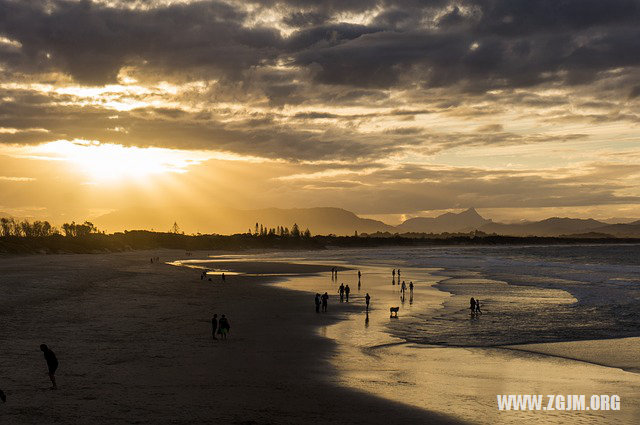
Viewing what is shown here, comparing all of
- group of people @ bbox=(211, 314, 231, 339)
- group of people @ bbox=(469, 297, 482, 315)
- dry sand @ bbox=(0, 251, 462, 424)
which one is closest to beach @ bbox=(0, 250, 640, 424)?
dry sand @ bbox=(0, 251, 462, 424)

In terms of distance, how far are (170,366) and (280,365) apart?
427 centimetres

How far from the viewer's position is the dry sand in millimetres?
16406

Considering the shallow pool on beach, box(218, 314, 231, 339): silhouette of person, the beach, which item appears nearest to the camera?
the beach

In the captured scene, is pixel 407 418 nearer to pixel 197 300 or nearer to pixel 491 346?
pixel 491 346

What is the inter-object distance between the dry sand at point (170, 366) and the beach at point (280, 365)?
2.6 inches

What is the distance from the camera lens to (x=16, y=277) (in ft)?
178

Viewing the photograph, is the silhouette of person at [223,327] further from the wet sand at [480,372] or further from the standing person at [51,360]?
the standing person at [51,360]

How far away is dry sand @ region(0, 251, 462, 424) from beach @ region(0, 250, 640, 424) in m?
0.07

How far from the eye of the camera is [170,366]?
22.2m

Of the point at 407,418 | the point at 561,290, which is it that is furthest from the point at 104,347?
the point at 561,290

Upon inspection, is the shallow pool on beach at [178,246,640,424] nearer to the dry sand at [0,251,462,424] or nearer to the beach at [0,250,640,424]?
the beach at [0,250,640,424]

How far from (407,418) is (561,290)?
48652mm

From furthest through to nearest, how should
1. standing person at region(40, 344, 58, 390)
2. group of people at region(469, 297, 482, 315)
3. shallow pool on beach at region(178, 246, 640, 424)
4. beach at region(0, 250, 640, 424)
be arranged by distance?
group of people at region(469, 297, 482, 315), shallow pool on beach at region(178, 246, 640, 424), standing person at region(40, 344, 58, 390), beach at region(0, 250, 640, 424)

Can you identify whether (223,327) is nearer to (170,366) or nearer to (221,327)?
(221,327)
